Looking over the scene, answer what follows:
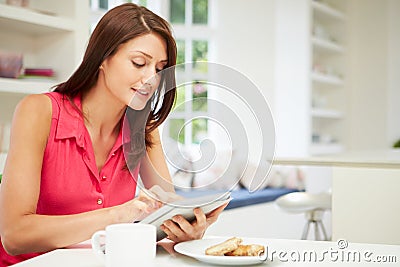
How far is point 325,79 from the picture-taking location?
6348 millimetres

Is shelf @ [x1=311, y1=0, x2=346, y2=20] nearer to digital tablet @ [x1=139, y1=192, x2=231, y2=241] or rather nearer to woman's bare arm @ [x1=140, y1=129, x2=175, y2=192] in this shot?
woman's bare arm @ [x1=140, y1=129, x2=175, y2=192]

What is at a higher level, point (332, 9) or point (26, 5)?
point (332, 9)

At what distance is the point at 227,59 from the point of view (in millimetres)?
5602

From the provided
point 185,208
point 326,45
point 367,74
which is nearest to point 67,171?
point 185,208

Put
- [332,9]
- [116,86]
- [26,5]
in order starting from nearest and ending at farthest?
1. [116,86]
2. [26,5]
3. [332,9]

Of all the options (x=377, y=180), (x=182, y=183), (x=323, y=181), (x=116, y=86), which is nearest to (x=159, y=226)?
(x=116, y=86)

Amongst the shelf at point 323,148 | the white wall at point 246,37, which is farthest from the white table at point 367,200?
the shelf at point 323,148

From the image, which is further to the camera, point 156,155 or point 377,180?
point 377,180

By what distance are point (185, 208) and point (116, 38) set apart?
0.59 meters

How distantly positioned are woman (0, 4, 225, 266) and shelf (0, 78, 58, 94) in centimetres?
128

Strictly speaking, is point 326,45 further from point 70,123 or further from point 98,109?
point 70,123

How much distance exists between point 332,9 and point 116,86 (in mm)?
5401

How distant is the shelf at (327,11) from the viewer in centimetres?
598

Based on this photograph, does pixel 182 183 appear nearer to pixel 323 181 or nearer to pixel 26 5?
pixel 323 181
